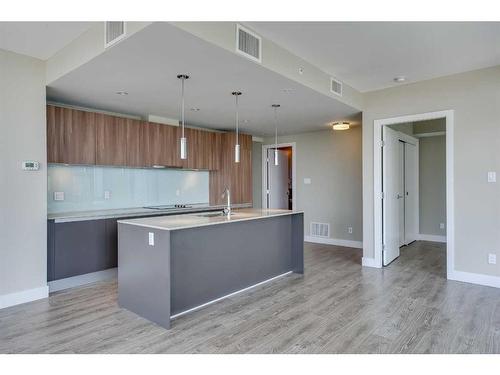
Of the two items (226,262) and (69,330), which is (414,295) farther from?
(69,330)

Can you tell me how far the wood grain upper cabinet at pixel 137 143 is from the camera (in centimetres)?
468

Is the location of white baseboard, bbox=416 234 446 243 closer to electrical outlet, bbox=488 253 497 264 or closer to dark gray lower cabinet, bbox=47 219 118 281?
electrical outlet, bbox=488 253 497 264

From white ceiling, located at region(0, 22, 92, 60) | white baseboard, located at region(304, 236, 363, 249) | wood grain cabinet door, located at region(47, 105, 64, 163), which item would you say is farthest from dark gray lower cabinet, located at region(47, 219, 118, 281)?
white baseboard, located at region(304, 236, 363, 249)

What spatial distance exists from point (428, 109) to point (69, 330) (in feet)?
15.7

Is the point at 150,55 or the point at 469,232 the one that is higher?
the point at 150,55

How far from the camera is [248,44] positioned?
2834 millimetres

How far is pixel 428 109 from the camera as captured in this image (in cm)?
431

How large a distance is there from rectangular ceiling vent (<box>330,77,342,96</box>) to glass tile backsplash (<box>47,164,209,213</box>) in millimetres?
2996

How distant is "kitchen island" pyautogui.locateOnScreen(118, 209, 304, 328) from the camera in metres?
2.84

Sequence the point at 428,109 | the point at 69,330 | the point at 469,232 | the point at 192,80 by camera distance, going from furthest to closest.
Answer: the point at 428,109 → the point at 469,232 → the point at 192,80 → the point at 69,330

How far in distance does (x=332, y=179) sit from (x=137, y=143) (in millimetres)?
3900

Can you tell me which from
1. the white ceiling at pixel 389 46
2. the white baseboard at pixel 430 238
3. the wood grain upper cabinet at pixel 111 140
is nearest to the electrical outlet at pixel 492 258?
the white ceiling at pixel 389 46
